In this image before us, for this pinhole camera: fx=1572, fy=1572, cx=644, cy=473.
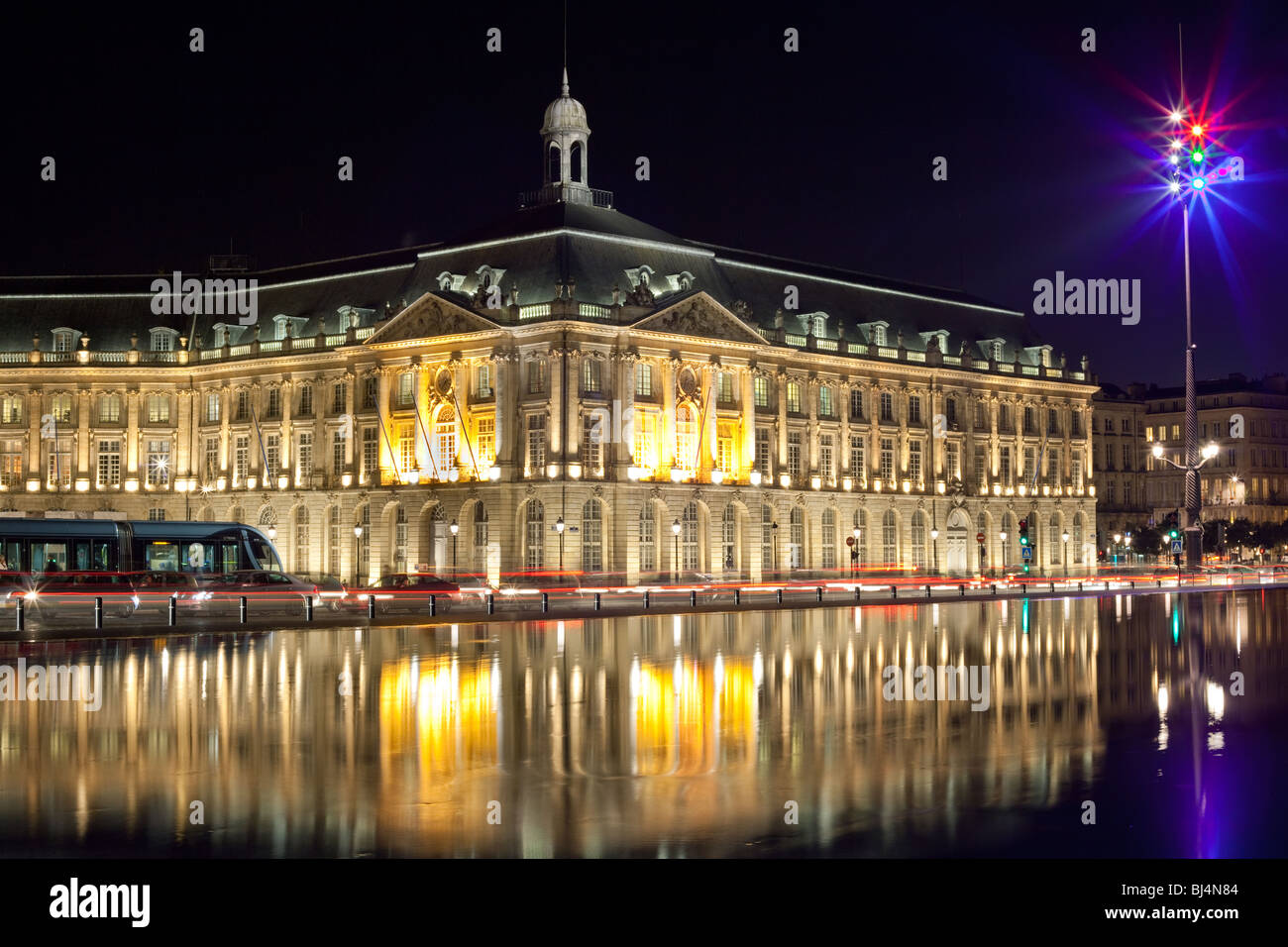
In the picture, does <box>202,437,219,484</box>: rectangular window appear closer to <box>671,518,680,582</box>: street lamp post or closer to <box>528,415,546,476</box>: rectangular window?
<box>528,415,546,476</box>: rectangular window

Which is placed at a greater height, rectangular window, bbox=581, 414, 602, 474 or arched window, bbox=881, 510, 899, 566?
rectangular window, bbox=581, 414, 602, 474

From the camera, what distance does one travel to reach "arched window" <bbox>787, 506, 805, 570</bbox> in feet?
339

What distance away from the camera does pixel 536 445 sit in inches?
3583

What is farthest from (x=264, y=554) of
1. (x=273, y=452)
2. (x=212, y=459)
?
(x=212, y=459)

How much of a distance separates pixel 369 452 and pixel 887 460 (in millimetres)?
37842

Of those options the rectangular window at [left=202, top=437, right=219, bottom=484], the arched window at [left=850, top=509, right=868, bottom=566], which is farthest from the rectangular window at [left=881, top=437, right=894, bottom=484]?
the rectangular window at [left=202, top=437, right=219, bottom=484]

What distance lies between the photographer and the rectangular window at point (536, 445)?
90.5m

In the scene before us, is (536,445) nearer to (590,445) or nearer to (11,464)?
(590,445)

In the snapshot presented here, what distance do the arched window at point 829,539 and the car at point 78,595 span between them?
2289 inches

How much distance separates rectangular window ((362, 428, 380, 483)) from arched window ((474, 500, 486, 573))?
1083 cm
